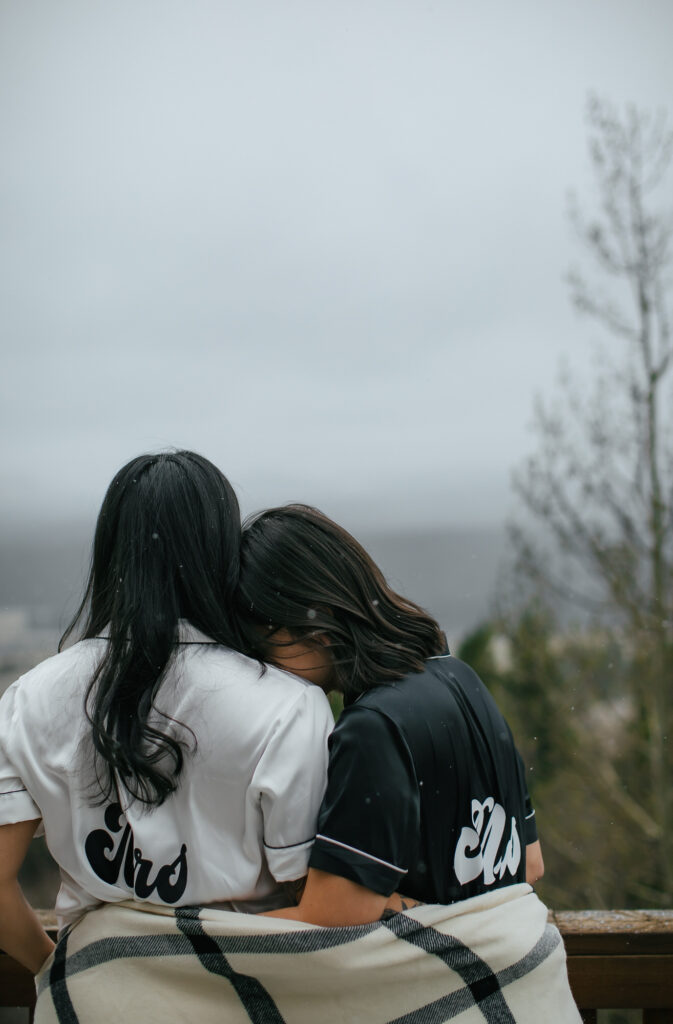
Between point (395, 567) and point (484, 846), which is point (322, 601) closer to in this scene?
point (484, 846)

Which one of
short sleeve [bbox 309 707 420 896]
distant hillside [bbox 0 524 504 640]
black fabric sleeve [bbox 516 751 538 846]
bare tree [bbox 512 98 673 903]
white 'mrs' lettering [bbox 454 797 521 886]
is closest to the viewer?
short sleeve [bbox 309 707 420 896]

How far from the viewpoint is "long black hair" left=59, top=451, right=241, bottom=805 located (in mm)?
839

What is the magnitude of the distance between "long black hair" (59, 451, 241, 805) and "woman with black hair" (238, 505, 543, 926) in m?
0.06

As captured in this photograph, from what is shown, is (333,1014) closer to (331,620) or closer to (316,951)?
(316,951)

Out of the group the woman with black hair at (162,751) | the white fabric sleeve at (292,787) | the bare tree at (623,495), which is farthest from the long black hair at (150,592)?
the bare tree at (623,495)

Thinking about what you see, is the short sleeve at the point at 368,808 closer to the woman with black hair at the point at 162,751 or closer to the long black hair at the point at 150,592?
the woman with black hair at the point at 162,751

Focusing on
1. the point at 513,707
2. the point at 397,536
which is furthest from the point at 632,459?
the point at 397,536

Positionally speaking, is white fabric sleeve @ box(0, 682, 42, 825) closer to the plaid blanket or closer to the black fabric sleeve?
the plaid blanket

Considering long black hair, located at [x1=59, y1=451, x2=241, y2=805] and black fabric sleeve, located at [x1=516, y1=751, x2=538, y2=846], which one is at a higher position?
long black hair, located at [x1=59, y1=451, x2=241, y2=805]

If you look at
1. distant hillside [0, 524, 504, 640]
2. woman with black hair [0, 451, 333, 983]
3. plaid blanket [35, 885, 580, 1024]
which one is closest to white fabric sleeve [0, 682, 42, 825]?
woman with black hair [0, 451, 333, 983]

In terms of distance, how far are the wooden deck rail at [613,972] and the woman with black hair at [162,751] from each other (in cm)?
36

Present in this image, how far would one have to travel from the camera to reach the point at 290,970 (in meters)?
0.84

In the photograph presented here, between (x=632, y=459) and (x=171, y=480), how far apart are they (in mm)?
5496

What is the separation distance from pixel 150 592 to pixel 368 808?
36 cm
